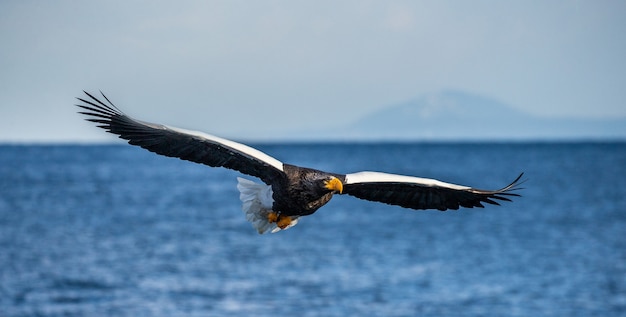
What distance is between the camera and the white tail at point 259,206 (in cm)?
1002

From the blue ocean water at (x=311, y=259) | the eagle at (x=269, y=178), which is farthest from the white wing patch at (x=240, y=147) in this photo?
the blue ocean water at (x=311, y=259)

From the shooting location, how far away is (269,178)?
387 inches

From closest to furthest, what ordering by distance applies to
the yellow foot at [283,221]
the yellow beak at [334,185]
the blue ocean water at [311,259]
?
1. the yellow beak at [334,185]
2. the yellow foot at [283,221]
3. the blue ocean water at [311,259]

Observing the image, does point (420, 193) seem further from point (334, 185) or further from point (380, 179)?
point (334, 185)

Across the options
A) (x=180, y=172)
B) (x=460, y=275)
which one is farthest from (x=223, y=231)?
(x=180, y=172)

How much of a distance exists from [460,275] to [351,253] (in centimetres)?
648

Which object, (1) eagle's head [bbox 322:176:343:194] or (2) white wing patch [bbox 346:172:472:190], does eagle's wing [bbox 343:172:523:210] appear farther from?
(1) eagle's head [bbox 322:176:343:194]

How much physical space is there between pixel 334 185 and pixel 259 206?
1.17m

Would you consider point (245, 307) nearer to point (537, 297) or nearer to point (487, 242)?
point (537, 297)

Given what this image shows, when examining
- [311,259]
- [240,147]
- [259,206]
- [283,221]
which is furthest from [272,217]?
[311,259]

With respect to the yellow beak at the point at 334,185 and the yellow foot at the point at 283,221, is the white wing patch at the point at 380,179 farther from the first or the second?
the yellow foot at the point at 283,221

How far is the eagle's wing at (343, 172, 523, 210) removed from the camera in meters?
10.1

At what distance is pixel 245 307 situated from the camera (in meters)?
29.4

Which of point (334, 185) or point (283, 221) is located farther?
point (283, 221)
